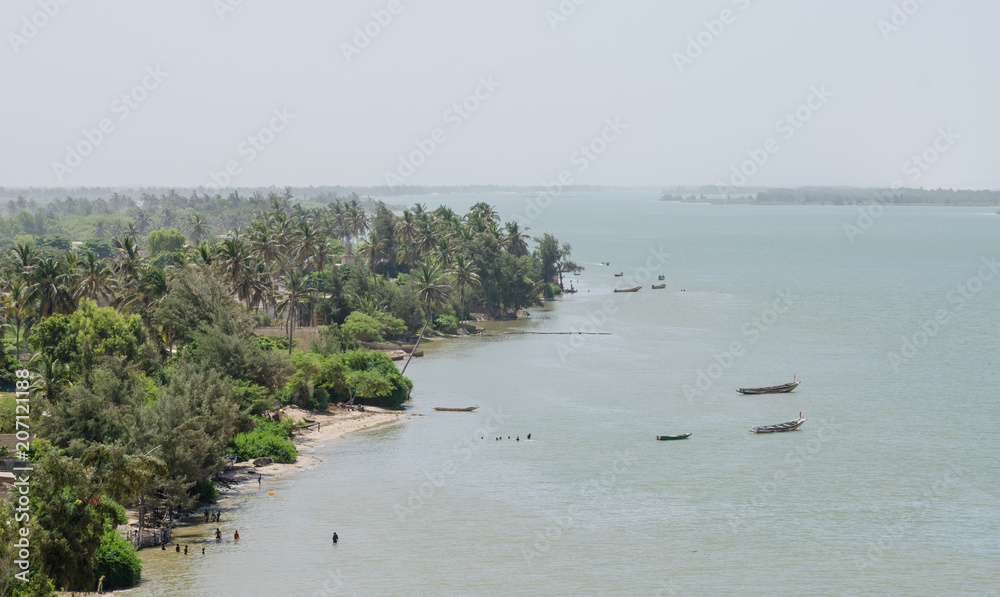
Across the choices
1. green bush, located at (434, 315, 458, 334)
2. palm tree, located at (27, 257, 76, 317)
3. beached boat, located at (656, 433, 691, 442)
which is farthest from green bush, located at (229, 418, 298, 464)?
green bush, located at (434, 315, 458, 334)

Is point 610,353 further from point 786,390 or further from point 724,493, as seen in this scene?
point 724,493

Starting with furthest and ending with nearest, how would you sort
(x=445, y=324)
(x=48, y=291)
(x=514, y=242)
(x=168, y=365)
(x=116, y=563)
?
(x=514, y=242) < (x=445, y=324) < (x=48, y=291) < (x=168, y=365) < (x=116, y=563)

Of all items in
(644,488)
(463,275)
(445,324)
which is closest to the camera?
(644,488)

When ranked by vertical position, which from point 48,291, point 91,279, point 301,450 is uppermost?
point 91,279

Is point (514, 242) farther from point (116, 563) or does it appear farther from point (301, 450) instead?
point (116, 563)

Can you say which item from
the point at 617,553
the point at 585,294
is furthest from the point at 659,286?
the point at 617,553

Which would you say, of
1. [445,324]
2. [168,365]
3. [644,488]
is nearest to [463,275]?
[445,324]

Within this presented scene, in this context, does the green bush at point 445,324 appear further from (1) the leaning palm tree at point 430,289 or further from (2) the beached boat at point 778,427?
(2) the beached boat at point 778,427
